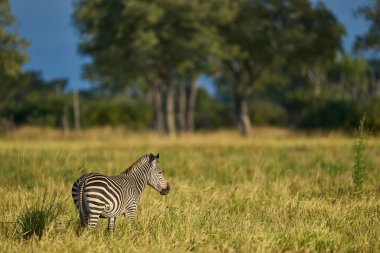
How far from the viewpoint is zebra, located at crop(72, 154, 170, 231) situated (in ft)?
20.6

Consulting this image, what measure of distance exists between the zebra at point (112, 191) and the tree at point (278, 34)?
31.8 m

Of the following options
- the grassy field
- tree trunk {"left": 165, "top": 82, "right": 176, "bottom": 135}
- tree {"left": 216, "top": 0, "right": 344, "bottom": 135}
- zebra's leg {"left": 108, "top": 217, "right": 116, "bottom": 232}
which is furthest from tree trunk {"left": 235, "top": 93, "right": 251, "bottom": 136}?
zebra's leg {"left": 108, "top": 217, "right": 116, "bottom": 232}

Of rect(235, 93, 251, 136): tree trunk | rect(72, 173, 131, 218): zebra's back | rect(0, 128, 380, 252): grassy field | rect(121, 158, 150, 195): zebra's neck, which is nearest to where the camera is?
rect(72, 173, 131, 218): zebra's back

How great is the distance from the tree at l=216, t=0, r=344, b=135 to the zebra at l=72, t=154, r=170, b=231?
31.8m

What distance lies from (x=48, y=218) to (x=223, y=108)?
5053 centimetres

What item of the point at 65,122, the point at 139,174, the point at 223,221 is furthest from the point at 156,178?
the point at 65,122

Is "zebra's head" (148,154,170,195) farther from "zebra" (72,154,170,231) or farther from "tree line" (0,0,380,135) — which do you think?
"tree line" (0,0,380,135)

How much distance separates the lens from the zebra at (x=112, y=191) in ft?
20.6

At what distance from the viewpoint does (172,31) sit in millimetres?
36000

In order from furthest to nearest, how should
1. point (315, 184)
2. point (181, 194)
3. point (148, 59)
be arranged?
point (148, 59), point (315, 184), point (181, 194)

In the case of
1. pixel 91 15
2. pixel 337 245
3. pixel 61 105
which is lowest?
pixel 337 245

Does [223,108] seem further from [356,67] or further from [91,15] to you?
[91,15]

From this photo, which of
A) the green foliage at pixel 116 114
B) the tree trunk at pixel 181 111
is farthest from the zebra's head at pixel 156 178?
the tree trunk at pixel 181 111

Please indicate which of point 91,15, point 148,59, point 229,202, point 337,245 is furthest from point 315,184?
point 91,15
